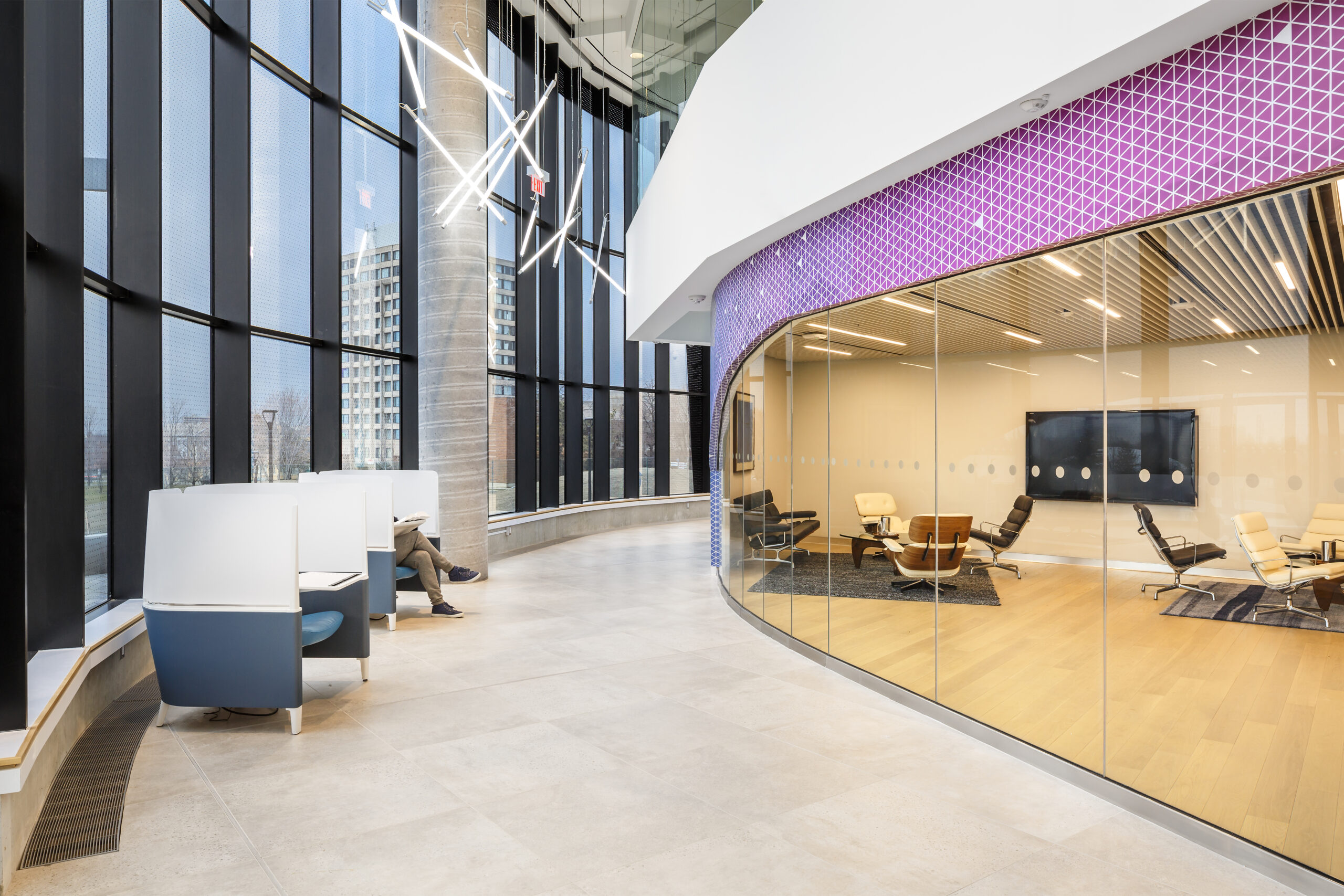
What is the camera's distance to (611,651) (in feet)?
22.1

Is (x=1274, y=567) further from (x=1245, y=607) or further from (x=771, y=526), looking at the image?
(x=771, y=526)

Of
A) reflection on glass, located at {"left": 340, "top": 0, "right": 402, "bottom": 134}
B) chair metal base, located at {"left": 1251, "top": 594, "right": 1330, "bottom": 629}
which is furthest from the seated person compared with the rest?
chair metal base, located at {"left": 1251, "top": 594, "right": 1330, "bottom": 629}

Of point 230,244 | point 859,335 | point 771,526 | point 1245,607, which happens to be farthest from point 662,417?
point 1245,607

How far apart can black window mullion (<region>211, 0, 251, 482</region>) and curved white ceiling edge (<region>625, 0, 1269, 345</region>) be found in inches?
176

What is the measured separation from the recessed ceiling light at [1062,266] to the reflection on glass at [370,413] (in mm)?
8103

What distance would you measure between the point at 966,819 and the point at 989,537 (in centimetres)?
169

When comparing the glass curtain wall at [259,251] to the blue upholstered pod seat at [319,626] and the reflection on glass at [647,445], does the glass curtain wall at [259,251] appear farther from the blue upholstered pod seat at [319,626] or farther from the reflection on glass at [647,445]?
the reflection on glass at [647,445]

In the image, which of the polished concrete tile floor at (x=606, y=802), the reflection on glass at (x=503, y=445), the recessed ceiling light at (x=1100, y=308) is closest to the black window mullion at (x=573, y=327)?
the reflection on glass at (x=503, y=445)

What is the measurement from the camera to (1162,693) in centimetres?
360

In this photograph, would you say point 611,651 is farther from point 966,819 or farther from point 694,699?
point 966,819

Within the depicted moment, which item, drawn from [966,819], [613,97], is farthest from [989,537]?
[613,97]

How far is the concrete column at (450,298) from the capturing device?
10070 millimetres

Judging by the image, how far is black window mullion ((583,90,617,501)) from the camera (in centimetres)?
1688

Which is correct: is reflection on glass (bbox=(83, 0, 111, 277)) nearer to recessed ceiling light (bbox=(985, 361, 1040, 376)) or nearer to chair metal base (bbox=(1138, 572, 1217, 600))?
recessed ceiling light (bbox=(985, 361, 1040, 376))
